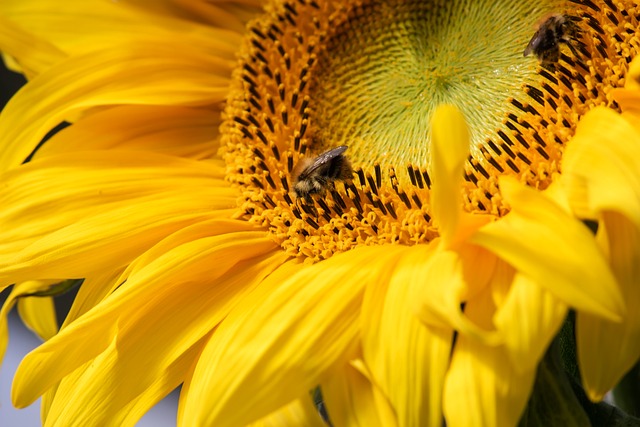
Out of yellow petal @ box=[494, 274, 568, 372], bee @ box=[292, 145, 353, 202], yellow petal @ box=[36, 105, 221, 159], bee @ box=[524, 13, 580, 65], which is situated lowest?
yellow petal @ box=[494, 274, 568, 372]

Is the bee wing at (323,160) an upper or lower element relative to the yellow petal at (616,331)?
upper

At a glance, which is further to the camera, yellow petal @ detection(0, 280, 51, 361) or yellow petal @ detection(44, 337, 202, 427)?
yellow petal @ detection(0, 280, 51, 361)

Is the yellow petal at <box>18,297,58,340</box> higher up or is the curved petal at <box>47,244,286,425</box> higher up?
the yellow petal at <box>18,297,58,340</box>

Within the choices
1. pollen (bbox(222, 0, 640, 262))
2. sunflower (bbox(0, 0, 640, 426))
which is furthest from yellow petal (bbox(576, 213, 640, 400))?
pollen (bbox(222, 0, 640, 262))

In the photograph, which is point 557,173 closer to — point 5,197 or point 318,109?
point 318,109

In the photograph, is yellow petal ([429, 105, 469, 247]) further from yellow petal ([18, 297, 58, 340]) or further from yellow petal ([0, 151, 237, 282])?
yellow petal ([18, 297, 58, 340])

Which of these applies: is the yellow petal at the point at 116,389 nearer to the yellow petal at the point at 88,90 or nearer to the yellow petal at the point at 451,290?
the yellow petal at the point at 451,290

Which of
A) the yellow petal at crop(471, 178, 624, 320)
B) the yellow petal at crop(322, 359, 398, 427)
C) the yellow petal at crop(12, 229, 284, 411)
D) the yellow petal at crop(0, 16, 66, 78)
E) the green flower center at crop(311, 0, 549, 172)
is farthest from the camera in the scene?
the yellow petal at crop(0, 16, 66, 78)

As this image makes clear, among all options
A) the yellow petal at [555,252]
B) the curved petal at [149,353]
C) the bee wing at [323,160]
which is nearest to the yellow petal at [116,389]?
the curved petal at [149,353]
